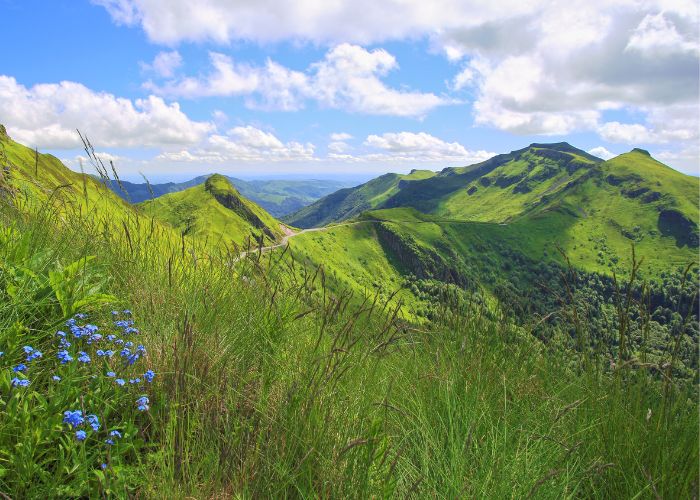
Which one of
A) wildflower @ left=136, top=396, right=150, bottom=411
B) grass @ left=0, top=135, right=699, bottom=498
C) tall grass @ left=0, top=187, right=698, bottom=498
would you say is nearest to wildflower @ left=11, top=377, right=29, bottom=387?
grass @ left=0, top=135, right=699, bottom=498

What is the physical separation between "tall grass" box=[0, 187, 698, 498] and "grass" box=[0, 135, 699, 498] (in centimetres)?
2

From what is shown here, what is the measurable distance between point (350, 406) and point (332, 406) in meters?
0.25

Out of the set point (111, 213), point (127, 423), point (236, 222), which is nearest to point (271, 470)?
point (127, 423)

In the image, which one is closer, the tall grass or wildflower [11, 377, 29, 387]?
wildflower [11, 377, 29, 387]

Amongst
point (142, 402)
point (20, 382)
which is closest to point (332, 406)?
point (142, 402)

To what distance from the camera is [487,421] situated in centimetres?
317

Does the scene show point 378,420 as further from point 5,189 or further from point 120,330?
point 5,189

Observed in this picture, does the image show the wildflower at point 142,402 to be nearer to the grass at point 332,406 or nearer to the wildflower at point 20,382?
the grass at point 332,406

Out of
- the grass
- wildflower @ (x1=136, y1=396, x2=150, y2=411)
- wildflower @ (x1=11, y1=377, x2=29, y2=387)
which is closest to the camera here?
wildflower @ (x1=11, y1=377, x2=29, y2=387)

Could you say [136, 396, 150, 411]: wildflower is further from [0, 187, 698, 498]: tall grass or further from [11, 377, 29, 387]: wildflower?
[11, 377, 29, 387]: wildflower

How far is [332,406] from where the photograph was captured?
2.79 meters

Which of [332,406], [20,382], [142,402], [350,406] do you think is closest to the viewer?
[20,382]

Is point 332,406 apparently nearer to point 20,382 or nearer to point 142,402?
point 142,402

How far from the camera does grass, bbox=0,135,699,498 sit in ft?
7.97
